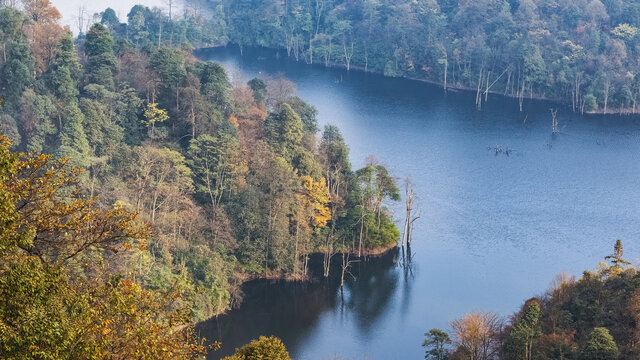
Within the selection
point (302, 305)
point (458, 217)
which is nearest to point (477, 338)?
point (302, 305)

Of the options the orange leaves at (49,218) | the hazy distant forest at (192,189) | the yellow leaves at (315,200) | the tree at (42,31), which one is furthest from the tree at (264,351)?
the tree at (42,31)

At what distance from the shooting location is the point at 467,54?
8131cm

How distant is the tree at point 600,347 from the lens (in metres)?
27.3

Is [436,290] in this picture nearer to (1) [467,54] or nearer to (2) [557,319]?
(2) [557,319]

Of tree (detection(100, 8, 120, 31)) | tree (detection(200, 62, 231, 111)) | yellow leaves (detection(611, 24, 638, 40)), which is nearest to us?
tree (detection(200, 62, 231, 111))

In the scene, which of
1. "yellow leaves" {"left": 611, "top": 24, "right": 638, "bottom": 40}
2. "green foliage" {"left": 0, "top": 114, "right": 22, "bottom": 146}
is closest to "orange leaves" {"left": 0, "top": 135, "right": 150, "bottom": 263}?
"green foliage" {"left": 0, "top": 114, "right": 22, "bottom": 146}

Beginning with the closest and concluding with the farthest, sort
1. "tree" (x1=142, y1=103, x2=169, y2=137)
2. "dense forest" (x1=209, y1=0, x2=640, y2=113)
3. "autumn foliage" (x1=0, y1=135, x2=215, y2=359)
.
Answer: "autumn foliage" (x1=0, y1=135, x2=215, y2=359), "tree" (x1=142, y1=103, x2=169, y2=137), "dense forest" (x1=209, y1=0, x2=640, y2=113)

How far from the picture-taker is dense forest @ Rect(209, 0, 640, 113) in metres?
75.4

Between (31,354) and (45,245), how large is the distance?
276 centimetres

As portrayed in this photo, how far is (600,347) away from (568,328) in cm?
341

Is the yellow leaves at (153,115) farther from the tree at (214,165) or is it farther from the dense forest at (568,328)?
the dense forest at (568,328)

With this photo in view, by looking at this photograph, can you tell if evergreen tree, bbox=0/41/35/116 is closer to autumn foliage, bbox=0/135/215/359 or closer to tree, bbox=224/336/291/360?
tree, bbox=224/336/291/360

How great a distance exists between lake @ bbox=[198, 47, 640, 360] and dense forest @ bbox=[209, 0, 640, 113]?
3.22m

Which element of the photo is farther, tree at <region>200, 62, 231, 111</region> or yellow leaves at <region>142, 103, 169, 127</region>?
tree at <region>200, 62, 231, 111</region>
